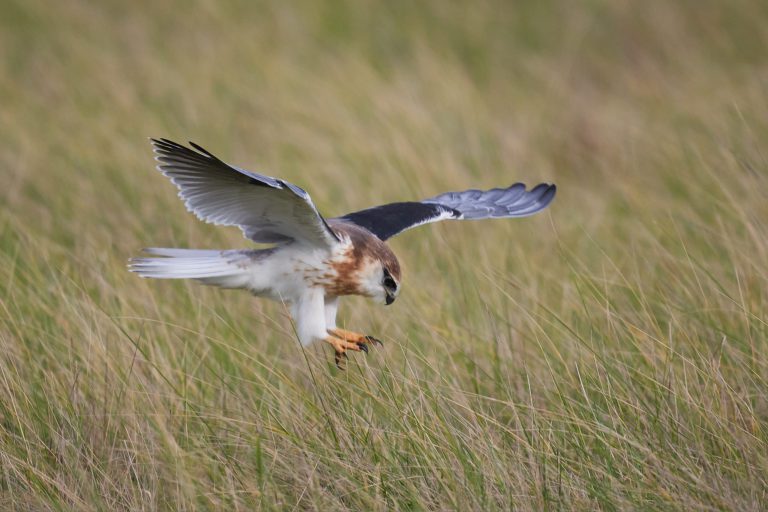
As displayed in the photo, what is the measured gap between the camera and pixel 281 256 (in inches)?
185

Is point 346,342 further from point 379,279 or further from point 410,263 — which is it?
point 410,263

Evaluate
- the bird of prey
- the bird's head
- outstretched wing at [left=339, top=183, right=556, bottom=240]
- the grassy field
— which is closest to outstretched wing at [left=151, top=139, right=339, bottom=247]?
the bird of prey

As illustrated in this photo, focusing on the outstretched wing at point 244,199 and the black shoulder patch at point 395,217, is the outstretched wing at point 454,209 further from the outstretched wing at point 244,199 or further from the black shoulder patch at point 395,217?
the outstretched wing at point 244,199

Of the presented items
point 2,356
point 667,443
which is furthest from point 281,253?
point 667,443

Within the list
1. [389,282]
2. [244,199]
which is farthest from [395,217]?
[244,199]

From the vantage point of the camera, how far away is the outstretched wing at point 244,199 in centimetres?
431

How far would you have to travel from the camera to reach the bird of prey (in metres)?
4.43

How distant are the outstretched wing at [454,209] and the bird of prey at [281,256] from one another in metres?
0.33

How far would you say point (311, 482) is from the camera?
366 cm

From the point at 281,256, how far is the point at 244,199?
30 centimetres

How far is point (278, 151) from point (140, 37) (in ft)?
9.36

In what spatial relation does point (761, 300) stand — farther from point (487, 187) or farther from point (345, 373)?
point (487, 187)

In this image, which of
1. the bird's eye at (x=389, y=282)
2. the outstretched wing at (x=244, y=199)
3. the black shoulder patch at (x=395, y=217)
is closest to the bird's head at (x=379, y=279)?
the bird's eye at (x=389, y=282)

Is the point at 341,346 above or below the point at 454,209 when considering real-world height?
below
